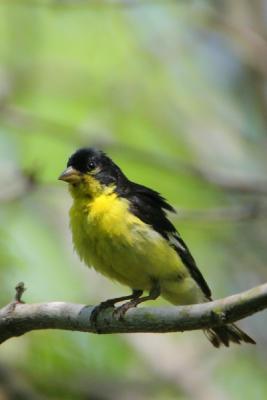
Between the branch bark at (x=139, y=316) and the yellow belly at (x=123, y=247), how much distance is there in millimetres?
691

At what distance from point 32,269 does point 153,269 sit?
2.53m

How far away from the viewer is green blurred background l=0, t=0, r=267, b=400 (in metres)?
7.73

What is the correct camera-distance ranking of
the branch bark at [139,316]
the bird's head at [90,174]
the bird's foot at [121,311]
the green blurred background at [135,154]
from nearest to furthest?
the branch bark at [139,316], the bird's foot at [121,311], the bird's head at [90,174], the green blurred background at [135,154]

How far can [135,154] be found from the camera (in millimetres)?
8453

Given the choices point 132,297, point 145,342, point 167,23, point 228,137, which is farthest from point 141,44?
point 132,297

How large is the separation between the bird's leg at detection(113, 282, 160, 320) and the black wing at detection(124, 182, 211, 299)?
0.98ft

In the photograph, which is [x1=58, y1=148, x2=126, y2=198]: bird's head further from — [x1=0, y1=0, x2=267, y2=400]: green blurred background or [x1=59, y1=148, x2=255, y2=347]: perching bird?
[x1=0, y1=0, x2=267, y2=400]: green blurred background

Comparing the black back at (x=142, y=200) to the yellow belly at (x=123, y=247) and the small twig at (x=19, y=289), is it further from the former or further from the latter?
the small twig at (x=19, y=289)

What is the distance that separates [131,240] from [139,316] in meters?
1.29

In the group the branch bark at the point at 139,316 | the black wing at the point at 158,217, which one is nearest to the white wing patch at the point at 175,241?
the black wing at the point at 158,217

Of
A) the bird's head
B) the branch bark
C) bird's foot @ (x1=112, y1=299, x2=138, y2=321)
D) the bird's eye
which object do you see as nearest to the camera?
the branch bark

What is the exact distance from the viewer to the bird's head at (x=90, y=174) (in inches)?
241

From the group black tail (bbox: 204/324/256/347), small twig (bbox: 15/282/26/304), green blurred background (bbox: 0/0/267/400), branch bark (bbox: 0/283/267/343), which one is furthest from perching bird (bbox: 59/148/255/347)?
green blurred background (bbox: 0/0/267/400)

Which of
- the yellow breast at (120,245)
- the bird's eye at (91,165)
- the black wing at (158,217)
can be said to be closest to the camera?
the yellow breast at (120,245)
